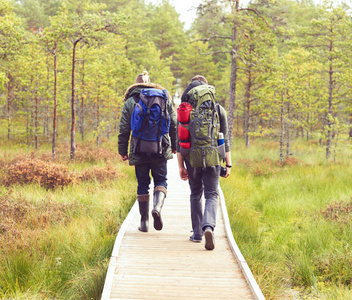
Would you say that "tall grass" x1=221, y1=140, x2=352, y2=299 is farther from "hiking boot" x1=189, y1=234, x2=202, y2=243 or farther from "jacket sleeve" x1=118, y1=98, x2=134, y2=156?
"jacket sleeve" x1=118, y1=98, x2=134, y2=156

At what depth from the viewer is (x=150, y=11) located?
4584 cm

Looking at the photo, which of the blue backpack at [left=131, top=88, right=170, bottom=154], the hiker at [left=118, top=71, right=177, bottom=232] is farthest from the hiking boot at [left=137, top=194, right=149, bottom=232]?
the blue backpack at [left=131, top=88, right=170, bottom=154]

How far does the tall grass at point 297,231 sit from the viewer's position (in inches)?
206

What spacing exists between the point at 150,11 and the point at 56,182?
4094 centimetres

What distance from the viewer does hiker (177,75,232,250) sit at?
4.55m

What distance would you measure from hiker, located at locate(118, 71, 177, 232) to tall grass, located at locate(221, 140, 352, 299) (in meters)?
1.89

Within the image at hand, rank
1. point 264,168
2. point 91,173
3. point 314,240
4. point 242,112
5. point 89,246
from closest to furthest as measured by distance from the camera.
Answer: point 89,246 → point 314,240 → point 91,173 → point 264,168 → point 242,112

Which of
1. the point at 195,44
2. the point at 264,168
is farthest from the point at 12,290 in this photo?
the point at 195,44

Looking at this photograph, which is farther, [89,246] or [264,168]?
[264,168]

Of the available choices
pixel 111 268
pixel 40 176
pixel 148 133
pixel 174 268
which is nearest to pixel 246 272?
pixel 174 268

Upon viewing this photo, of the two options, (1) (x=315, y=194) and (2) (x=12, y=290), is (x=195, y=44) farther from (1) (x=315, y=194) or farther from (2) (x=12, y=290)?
(2) (x=12, y=290)

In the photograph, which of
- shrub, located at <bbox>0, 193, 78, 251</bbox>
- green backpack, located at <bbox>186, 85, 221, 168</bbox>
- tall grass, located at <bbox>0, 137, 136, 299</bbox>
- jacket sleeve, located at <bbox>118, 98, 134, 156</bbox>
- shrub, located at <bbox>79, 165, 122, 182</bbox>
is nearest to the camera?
tall grass, located at <bbox>0, 137, 136, 299</bbox>

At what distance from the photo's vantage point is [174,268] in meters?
4.47

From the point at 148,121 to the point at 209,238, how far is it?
1.88 metres
